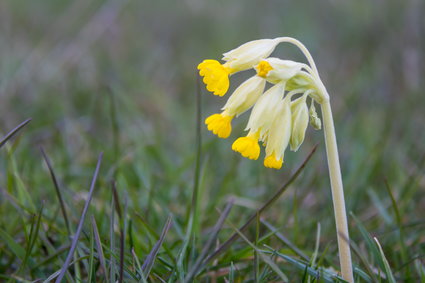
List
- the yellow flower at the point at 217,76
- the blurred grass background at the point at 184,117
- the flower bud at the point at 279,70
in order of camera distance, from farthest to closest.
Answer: the blurred grass background at the point at 184,117 < the yellow flower at the point at 217,76 < the flower bud at the point at 279,70

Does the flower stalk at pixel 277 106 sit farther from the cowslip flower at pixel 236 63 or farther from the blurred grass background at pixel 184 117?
the blurred grass background at pixel 184 117

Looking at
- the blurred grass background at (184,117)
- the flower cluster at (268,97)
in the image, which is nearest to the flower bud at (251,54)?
the flower cluster at (268,97)

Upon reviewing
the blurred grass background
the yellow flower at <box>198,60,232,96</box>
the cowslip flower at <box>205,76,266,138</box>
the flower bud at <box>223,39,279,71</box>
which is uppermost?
the flower bud at <box>223,39,279,71</box>

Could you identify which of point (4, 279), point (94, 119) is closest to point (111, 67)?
point (94, 119)

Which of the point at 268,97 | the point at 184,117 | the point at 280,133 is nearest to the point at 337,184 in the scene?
the point at 280,133

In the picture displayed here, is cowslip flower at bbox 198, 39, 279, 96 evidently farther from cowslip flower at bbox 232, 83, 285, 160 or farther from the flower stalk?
cowslip flower at bbox 232, 83, 285, 160

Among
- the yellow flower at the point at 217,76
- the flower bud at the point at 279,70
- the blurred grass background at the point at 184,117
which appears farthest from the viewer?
the blurred grass background at the point at 184,117

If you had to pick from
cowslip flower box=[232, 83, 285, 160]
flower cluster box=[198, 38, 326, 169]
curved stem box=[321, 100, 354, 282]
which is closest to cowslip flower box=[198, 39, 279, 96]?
flower cluster box=[198, 38, 326, 169]
